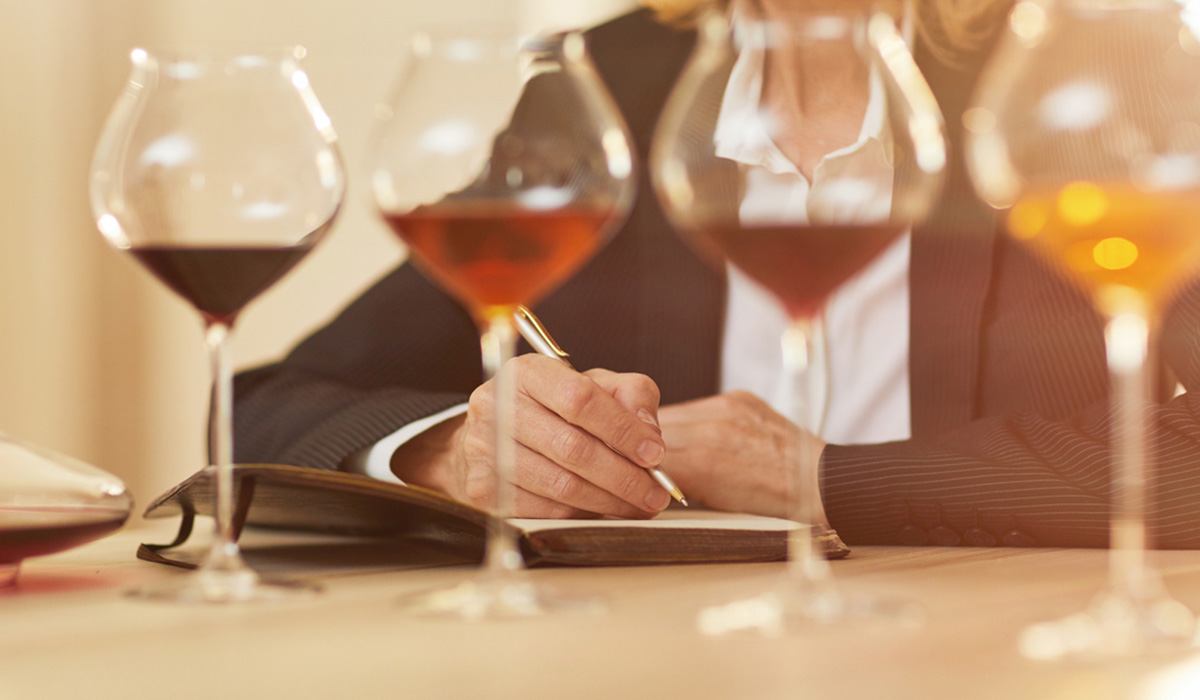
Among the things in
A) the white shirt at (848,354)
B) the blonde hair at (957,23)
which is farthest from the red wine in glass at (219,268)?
the blonde hair at (957,23)

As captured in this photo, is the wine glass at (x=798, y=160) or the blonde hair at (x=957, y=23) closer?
the wine glass at (x=798, y=160)

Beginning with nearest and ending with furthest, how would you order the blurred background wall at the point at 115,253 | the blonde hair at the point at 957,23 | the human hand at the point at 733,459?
the human hand at the point at 733,459, the blonde hair at the point at 957,23, the blurred background wall at the point at 115,253

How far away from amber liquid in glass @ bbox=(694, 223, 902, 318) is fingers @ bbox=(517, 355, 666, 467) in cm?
39

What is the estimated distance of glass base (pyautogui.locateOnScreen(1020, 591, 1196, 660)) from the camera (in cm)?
51

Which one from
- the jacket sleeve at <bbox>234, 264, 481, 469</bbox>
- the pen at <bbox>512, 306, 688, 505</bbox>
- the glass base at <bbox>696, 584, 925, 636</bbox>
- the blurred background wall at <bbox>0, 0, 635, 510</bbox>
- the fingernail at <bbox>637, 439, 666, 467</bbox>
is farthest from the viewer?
the blurred background wall at <bbox>0, 0, 635, 510</bbox>

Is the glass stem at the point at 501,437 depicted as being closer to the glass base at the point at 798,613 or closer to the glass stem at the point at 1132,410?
the glass base at the point at 798,613

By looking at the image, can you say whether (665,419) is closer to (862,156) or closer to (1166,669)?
(862,156)

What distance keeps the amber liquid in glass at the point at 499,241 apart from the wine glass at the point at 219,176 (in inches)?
3.6

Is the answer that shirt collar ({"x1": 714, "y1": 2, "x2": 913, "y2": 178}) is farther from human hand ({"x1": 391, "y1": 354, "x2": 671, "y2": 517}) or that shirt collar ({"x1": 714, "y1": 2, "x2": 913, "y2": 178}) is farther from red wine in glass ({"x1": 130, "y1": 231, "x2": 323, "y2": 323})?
human hand ({"x1": 391, "y1": 354, "x2": 671, "y2": 517})

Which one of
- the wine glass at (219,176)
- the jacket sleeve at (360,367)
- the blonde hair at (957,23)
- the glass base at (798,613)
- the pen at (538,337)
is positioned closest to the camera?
the glass base at (798,613)

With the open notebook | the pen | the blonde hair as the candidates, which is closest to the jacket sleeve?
the pen

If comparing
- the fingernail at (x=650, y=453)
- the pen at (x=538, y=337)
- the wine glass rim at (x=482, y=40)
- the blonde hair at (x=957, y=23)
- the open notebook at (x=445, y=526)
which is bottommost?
the open notebook at (x=445, y=526)

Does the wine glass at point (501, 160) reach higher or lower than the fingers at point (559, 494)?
higher

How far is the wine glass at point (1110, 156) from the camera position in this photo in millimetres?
525
